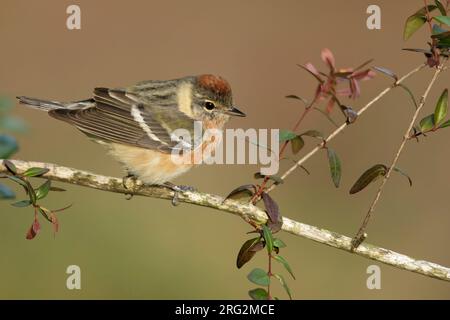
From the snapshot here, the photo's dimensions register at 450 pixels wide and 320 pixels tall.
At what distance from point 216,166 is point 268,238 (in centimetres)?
486

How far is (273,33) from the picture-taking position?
961 cm

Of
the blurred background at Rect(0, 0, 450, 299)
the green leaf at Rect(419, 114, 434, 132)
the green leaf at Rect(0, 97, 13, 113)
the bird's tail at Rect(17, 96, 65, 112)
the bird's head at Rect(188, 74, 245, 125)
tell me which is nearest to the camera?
the green leaf at Rect(0, 97, 13, 113)

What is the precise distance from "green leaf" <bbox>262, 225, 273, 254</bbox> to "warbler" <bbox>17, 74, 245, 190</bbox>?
1315mm

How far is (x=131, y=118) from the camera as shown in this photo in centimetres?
482

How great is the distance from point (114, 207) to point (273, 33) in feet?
12.6

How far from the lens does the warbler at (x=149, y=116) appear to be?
179 inches

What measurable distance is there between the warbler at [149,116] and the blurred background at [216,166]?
2.20 meters

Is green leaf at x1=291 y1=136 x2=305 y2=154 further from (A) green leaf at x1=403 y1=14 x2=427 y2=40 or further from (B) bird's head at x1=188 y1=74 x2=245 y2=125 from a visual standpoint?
(B) bird's head at x1=188 y1=74 x2=245 y2=125

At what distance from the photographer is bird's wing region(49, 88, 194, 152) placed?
4.59 m

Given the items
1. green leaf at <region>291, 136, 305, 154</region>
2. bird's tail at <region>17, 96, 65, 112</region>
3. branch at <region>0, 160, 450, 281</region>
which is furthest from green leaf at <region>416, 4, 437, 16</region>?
bird's tail at <region>17, 96, 65, 112</region>

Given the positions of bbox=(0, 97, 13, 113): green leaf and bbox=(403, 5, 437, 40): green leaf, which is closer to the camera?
bbox=(0, 97, 13, 113): green leaf

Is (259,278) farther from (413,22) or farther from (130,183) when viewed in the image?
(413,22)

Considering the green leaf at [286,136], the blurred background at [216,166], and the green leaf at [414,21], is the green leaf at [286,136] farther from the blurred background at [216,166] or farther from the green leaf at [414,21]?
the blurred background at [216,166]

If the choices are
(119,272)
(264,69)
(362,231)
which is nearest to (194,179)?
(119,272)
